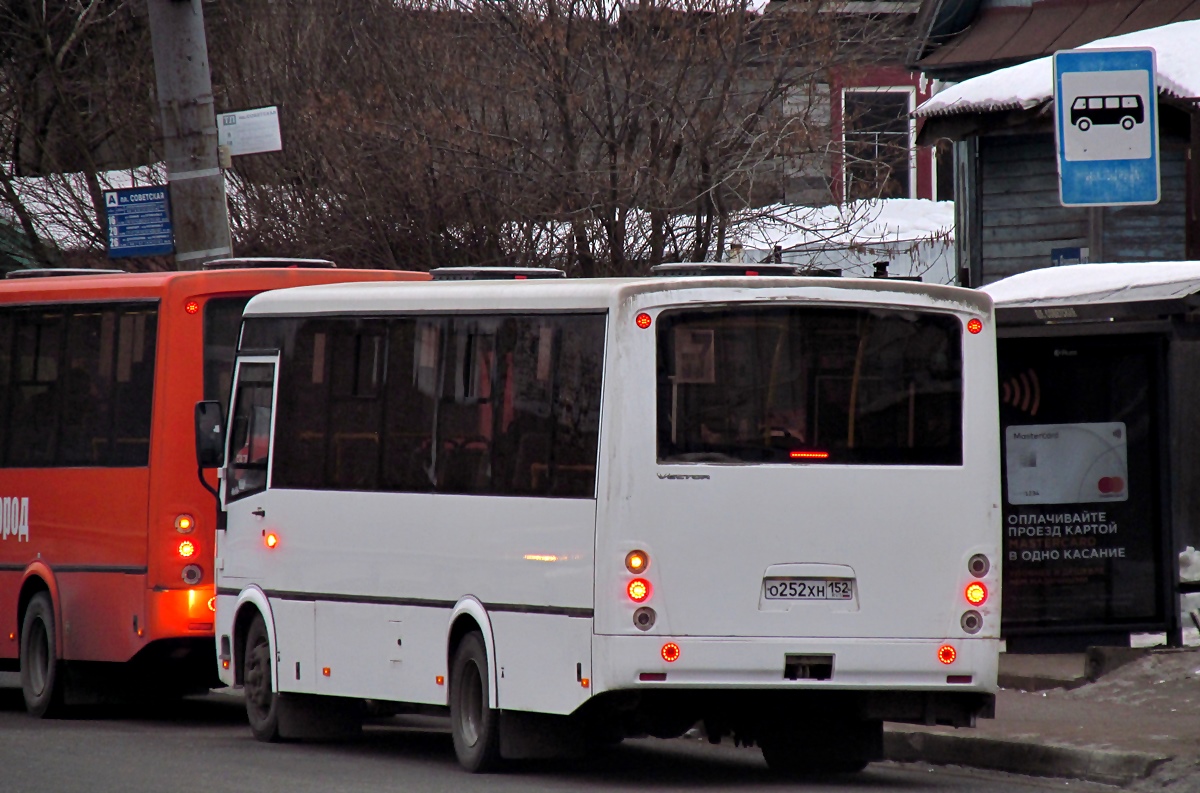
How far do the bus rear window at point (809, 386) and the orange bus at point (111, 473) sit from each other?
4.41 metres

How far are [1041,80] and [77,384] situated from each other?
34.1 feet

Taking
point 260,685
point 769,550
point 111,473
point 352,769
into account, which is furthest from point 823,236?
point 769,550

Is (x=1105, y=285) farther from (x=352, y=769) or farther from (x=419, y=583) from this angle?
(x=352, y=769)

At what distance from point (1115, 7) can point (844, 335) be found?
13.6 meters

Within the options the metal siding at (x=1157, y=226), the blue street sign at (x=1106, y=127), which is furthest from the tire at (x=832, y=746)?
the metal siding at (x=1157, y=226)

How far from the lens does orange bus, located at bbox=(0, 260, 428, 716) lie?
14.0 metres

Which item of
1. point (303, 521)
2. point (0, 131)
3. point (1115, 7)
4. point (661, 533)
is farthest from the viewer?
point (0, 131)

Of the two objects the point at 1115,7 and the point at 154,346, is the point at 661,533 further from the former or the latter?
the point at 1115,7

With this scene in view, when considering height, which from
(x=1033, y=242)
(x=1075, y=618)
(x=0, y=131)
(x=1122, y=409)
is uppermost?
(x=0, y=131)

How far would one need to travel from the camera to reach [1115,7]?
22906mm

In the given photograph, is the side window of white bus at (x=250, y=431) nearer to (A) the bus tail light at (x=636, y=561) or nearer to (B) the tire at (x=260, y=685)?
(B) the tire at (x=260, y=685)

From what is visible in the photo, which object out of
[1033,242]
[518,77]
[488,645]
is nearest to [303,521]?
[488,645]

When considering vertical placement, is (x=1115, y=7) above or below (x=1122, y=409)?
above

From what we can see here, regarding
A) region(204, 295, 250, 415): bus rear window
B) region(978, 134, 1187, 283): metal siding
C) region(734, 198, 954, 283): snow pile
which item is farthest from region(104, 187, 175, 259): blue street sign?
region(978, 134, 1187, 283): metal siding
